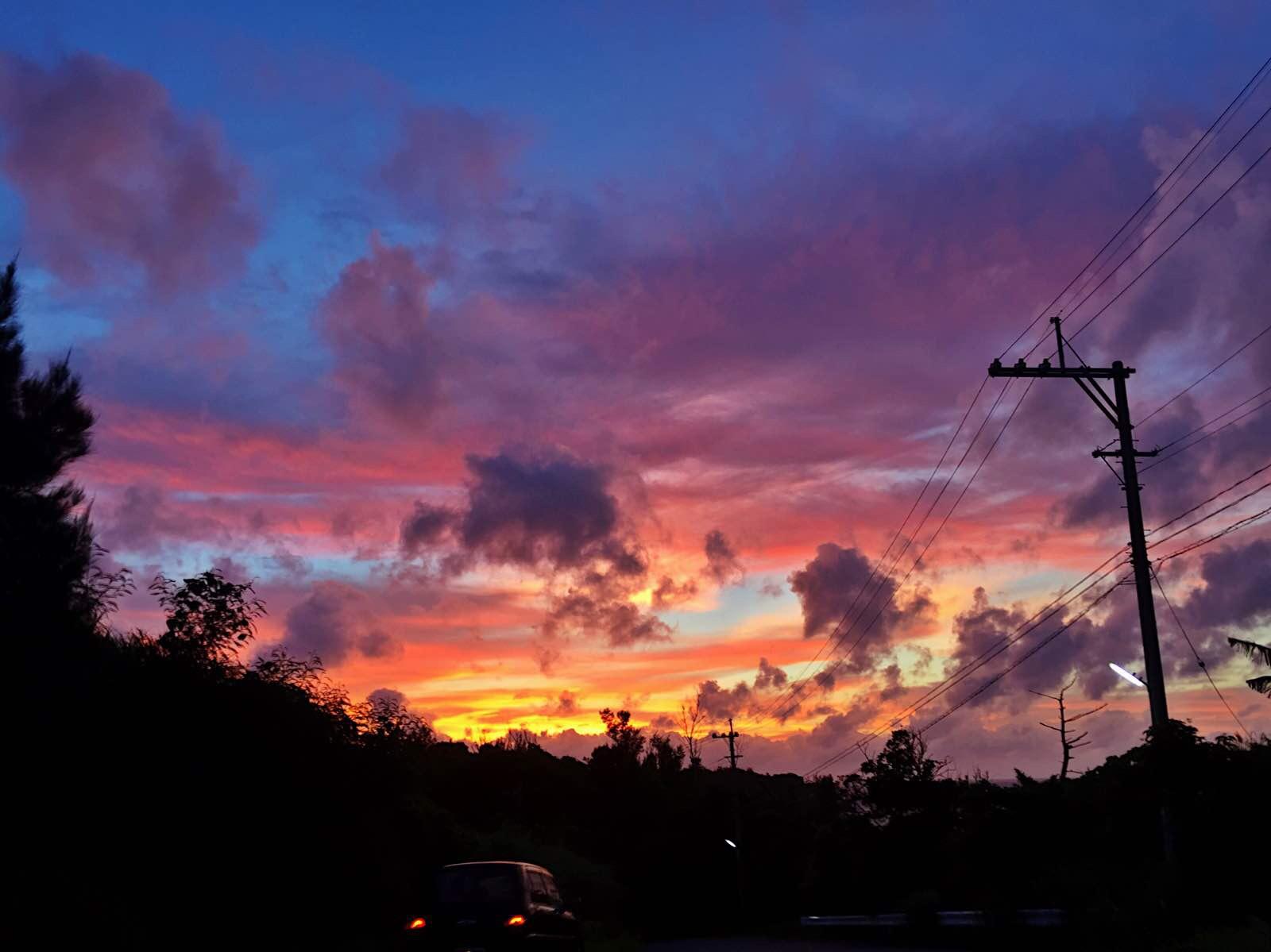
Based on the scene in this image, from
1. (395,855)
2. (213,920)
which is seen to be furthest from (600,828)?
(213,920)

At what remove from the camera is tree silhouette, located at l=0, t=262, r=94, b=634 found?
21.3 m

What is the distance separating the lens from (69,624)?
19.4 metres

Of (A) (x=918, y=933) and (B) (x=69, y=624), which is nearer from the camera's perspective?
(B) (x=69, y=624)

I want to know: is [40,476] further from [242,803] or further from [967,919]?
[967,919]

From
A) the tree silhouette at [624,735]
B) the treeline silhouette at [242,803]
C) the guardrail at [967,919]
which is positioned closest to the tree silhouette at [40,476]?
the treeline silhouette at [242,803]

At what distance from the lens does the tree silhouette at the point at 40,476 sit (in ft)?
69.8

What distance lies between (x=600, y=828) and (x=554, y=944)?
90267 mm

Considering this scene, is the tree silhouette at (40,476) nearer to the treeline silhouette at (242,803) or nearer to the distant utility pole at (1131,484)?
the treeline silhouette at (242,803)

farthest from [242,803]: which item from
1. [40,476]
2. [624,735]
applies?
[624,735]

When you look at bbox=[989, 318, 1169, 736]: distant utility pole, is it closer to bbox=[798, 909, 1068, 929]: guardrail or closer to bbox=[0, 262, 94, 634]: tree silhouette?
bbox=[798, 909, 1068, 929]: guardrail

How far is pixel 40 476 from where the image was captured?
86.1 feet

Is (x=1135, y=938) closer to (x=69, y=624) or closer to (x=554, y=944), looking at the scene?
(x=554, y=944)

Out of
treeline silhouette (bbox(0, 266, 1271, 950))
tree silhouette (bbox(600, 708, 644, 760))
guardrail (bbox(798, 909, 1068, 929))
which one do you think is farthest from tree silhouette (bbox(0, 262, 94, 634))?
tree silhouette (bbox(600, 708, 644, 760))

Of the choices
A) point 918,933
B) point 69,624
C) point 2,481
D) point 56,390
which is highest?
point 56,390
